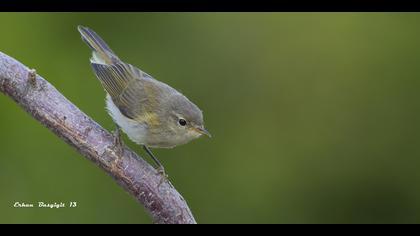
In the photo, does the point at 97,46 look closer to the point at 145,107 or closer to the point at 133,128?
the point at 145,107

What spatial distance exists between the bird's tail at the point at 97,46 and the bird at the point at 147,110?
24 millimetres

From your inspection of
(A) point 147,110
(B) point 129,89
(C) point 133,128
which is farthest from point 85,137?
(B) point 129,89

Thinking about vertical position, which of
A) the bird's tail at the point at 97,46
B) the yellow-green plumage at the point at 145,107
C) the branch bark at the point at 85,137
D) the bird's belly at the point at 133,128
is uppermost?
the bird's tail at the point at 97,46

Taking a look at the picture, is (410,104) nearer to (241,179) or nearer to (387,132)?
(387,132)

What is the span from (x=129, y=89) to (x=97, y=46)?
540 mm

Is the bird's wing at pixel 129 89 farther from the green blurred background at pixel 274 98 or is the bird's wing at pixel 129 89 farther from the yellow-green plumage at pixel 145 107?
the green blurred background at pixel 274 98

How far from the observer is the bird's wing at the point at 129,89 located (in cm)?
449

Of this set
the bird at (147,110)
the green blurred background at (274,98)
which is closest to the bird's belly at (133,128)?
the bird at (147,110)

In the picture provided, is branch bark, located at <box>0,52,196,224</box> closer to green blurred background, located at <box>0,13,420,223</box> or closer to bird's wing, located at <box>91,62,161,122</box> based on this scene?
bird's wing, located at <box>91,62,161,122</box>

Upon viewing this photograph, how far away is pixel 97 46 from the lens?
194 inches

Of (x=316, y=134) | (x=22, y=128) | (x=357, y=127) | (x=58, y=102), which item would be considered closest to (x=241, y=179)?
(x=316, y=134)

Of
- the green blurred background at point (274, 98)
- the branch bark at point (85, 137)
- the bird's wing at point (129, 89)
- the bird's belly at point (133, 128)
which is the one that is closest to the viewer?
the branch bark at point (85, 137)
